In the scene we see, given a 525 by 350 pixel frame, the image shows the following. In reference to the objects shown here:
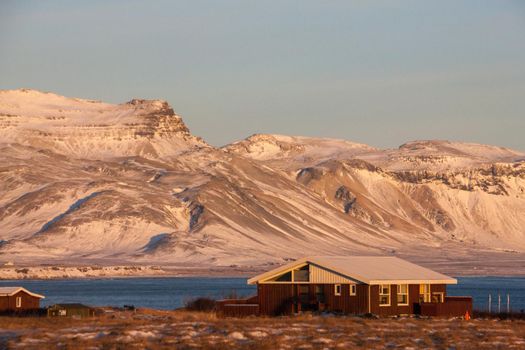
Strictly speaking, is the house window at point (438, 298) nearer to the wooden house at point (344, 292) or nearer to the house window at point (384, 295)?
the wooden house at point (344, 292)

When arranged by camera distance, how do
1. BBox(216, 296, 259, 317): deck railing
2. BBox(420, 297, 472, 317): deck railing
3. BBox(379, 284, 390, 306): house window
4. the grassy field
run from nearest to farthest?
the grassy field
BBox(379, 284, 390, 306): house window
BBox(420, 297, 472, 317): deck railing
BBox(216, 296, 259, 317): deck railing

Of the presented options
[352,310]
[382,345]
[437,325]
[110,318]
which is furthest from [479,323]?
[110,318]

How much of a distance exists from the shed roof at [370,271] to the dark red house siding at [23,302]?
41.4ft

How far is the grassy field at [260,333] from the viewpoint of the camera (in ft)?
152

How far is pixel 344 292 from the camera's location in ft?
207

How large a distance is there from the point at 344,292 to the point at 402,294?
2.80 metres

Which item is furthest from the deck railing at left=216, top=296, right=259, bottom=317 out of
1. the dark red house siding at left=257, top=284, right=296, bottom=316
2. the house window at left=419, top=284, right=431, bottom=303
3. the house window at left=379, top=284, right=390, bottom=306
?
the house window at left=419, top=284, right=431, bottom=303

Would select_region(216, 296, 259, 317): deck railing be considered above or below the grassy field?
above

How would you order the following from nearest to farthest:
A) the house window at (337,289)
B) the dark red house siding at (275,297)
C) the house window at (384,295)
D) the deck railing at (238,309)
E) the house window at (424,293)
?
the house window at (384,295) → the house window at (337,289) → the deck railing at (238,309) → the dark red house siding at (275,297) → the house window at (424,293)

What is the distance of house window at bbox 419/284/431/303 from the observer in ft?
213

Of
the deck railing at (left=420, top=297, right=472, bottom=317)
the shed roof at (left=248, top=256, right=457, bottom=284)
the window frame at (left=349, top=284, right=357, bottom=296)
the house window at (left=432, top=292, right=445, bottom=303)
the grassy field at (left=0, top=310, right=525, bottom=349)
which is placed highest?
the shed roof at (left=248, top=256, right=457, bottom=284)

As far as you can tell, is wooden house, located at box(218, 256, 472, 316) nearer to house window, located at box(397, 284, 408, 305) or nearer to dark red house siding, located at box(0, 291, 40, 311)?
house window, located at box(397, 284, 408, 305)

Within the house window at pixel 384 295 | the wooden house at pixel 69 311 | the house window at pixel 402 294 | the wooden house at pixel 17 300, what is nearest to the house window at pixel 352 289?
the house window at pixel 384 295

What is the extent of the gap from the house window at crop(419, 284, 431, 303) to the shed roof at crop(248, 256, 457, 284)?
38 centimetres
